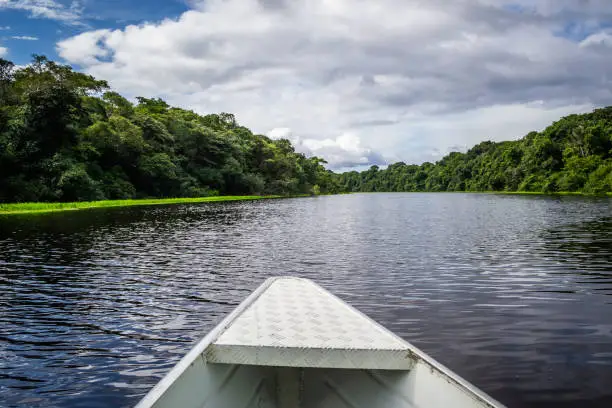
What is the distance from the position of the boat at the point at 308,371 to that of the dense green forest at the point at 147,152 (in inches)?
1853

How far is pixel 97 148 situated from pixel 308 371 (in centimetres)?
5856

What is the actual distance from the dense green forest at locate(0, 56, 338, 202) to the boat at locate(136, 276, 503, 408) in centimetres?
4700

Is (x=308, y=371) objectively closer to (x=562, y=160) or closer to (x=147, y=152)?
(x=147, y=152)

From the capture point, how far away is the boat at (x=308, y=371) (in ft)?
12.5

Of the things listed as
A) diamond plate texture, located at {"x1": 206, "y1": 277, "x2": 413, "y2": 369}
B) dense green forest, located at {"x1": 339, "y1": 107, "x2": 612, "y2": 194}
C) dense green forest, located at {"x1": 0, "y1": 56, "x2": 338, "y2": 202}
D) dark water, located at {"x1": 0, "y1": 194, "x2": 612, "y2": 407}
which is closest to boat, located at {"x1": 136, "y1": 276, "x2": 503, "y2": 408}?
diamond plate texture, located at {"x1": 206, "y1": 277, "x2": 413, "y2": 369}

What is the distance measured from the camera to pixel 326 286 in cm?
1209

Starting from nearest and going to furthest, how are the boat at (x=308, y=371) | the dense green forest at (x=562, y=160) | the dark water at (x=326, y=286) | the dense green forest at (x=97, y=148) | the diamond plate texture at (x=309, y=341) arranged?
the boat at (x=308, y=371), the diamond plate texture at (x=309, y=341), the dark water at (x=326, y=286), the dense green forest at (x=97, y=148), the dense green forest at (x=562, y=160)

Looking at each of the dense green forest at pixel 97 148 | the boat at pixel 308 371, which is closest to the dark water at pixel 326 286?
the boat at pixel 308 371

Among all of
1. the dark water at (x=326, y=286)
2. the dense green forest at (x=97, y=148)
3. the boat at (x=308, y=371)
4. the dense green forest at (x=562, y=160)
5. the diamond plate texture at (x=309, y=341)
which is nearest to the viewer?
the boat at (x=308, y=371)

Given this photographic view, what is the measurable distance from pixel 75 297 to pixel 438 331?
8.00 m

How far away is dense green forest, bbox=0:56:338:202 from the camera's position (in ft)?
150

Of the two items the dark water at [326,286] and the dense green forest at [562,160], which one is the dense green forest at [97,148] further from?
the dense green forest at [562,160]

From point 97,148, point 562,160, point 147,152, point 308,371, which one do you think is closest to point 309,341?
point 308,371

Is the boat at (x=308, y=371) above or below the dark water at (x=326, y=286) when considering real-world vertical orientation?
above
